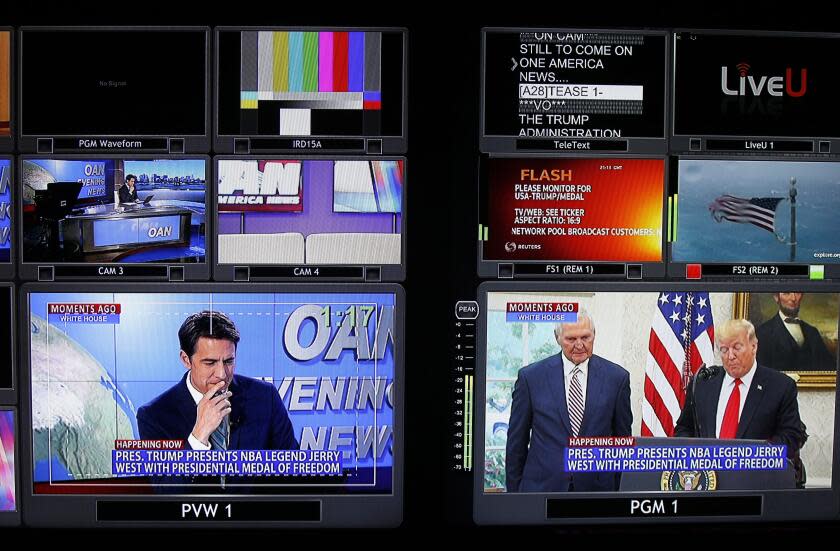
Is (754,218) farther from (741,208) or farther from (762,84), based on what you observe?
(762,84)

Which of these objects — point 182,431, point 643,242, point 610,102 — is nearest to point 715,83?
point 610,102

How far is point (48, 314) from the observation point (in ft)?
8.97

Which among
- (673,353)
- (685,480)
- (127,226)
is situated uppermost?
(127,226)

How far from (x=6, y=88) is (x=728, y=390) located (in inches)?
113

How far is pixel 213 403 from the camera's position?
2777 millimetres

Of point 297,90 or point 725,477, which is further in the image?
point 725,477

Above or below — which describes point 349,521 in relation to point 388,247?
below

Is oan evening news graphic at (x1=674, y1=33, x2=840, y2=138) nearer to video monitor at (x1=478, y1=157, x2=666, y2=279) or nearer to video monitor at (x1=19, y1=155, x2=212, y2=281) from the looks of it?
video monitor at (x1=478, y1=157, x2=666, y2=279)

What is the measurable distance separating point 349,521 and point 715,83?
2.11m

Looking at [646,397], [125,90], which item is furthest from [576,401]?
[125,90]

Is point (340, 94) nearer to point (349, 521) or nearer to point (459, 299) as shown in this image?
point (459, 299)

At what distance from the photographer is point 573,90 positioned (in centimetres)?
279

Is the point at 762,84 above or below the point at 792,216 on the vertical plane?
above

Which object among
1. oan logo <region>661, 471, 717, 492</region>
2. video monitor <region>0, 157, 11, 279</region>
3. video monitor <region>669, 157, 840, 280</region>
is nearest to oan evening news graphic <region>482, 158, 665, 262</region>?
video monitor <region>669, 157, 840, 280</region>
